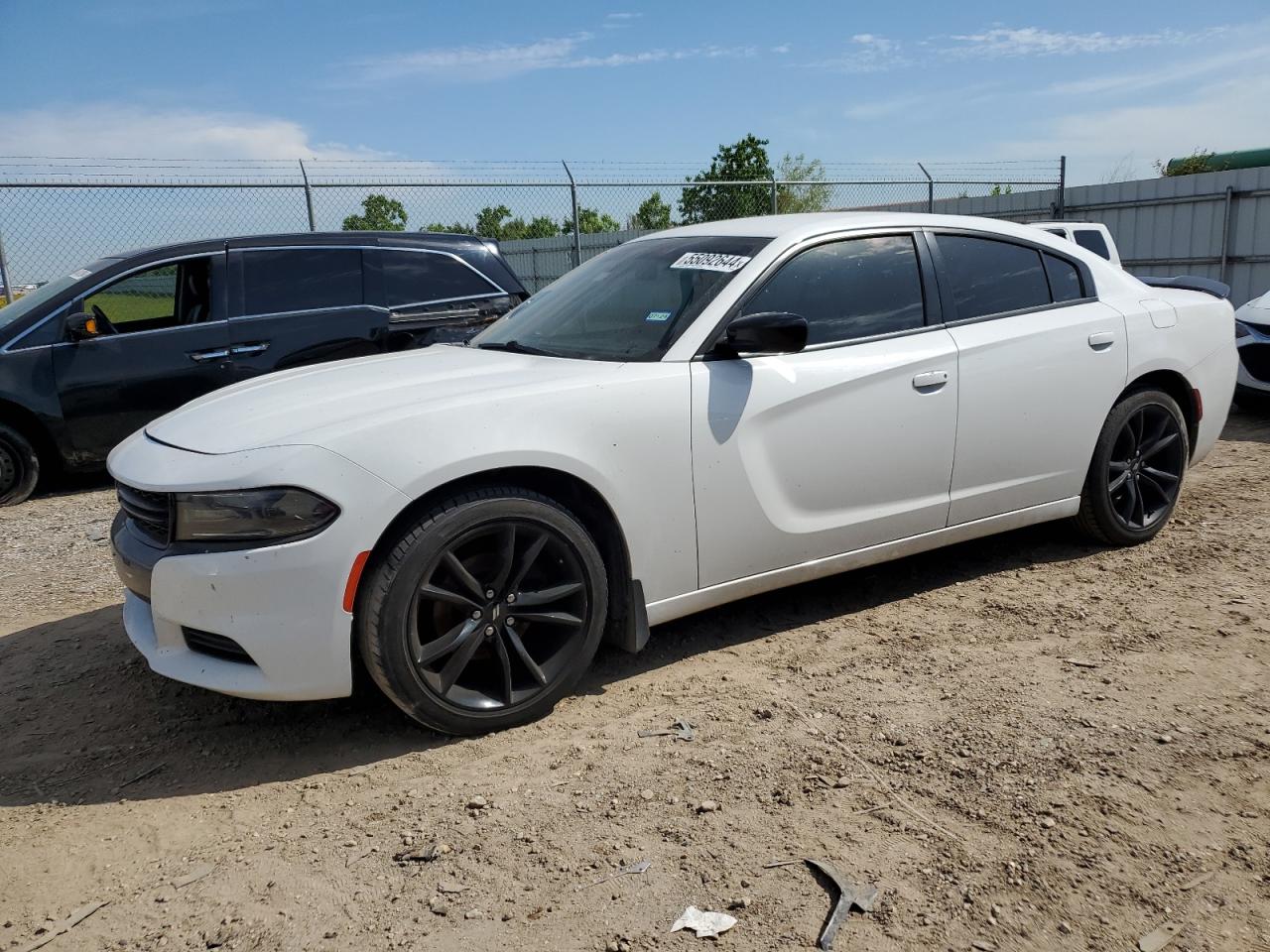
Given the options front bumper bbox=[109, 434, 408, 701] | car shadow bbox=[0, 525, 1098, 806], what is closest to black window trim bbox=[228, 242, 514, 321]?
car shadow bbox=[0, 525, 1098, 806]

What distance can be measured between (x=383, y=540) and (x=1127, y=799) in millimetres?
2198

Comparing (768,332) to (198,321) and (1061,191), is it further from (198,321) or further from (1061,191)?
(1061,191)

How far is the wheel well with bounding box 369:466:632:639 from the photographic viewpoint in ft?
10.5

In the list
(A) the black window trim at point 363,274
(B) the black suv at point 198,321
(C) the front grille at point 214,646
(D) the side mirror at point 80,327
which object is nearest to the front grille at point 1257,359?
(B) the black suv at point 198,321

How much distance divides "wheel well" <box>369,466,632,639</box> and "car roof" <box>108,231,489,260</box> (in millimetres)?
5024

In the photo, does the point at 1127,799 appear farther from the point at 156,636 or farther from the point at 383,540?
the point at 156,636

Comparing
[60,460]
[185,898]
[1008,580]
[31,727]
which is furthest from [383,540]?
[60,460]

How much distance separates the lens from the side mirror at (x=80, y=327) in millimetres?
7129

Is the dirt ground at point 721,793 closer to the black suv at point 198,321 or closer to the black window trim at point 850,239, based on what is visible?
the black window trim at point 850,239

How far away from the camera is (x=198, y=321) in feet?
24.2

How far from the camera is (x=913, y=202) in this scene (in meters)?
15.9

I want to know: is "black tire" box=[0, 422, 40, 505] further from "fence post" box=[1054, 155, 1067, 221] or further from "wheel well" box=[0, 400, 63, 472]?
"fence post" box=[1054, 155, 1067, 221]

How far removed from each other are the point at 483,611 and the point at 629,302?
1434mm

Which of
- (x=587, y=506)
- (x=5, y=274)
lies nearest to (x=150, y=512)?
(x=587, y=506)
